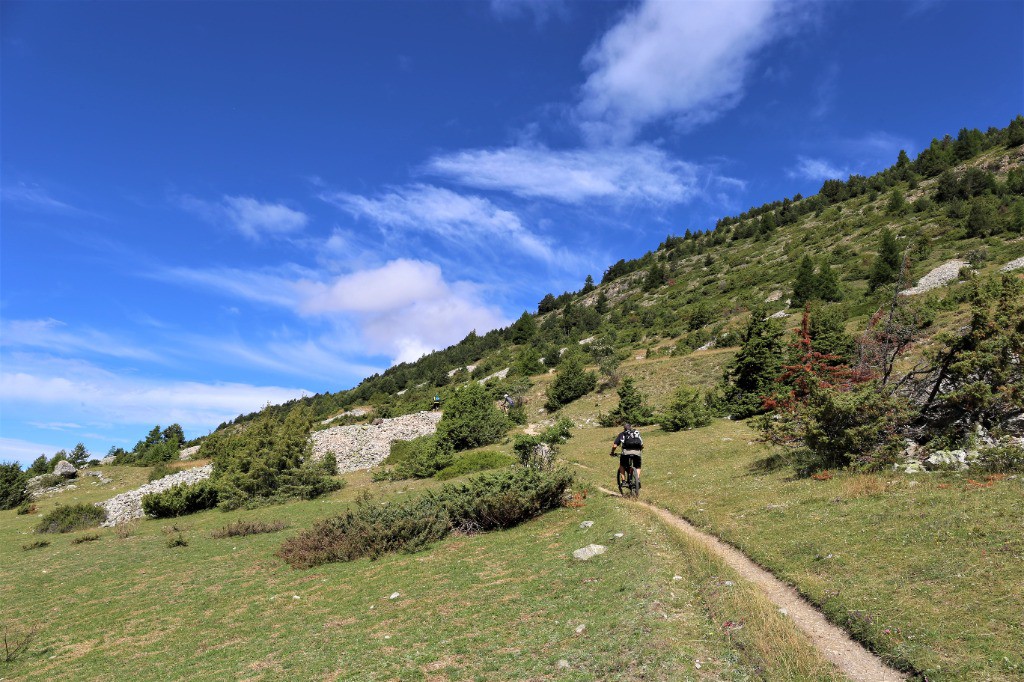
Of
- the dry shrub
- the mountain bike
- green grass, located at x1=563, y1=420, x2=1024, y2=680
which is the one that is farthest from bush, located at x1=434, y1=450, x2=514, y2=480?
the dry shrub

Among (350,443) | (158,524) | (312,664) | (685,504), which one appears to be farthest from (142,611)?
(350,443)

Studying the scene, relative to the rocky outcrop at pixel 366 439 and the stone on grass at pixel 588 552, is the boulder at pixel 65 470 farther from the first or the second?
the stone on grass at pixel 588 552

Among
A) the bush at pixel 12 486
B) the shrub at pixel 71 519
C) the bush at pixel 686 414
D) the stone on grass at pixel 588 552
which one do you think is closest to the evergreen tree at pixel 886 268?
the bush at pixel 686 414

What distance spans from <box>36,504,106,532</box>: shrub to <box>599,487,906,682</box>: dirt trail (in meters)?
25.8

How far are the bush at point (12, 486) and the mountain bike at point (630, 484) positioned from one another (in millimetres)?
36964

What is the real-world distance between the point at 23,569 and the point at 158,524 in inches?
305

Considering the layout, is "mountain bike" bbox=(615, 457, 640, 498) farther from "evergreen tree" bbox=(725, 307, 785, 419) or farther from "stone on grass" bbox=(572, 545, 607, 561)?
"evergreen tree" bbox=(725, 307, 785, 419)

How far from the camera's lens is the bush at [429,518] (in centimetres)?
1174

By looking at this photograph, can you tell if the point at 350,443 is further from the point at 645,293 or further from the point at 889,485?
the point at 645,293

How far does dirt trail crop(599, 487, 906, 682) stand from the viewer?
4.82 m

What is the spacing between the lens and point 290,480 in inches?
926

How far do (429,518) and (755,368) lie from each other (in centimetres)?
2365

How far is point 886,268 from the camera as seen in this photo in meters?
51.8

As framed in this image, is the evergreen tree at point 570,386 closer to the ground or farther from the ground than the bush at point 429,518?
farther from the ground
